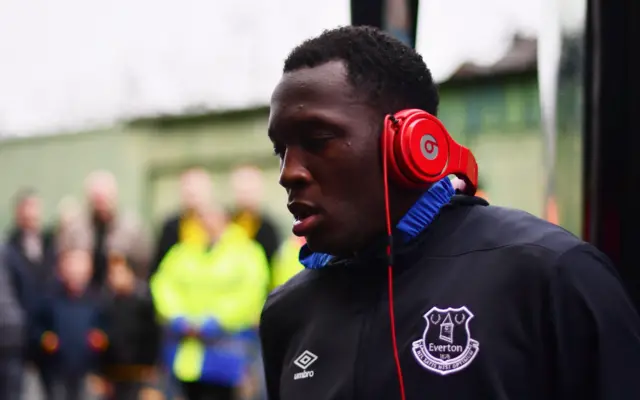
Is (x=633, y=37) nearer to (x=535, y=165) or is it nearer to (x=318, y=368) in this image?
(x=318, y=368)

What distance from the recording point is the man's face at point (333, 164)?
4.61ft

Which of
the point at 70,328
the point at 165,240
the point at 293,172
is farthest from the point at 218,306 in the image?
the point at 293,172

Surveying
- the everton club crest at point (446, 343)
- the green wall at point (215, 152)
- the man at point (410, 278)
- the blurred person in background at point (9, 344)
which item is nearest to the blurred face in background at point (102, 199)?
the blurred person in background at point (9, 344)

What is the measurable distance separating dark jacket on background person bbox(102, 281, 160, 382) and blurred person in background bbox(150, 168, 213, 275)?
0.72 feet

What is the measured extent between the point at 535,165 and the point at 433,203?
728 centimetres

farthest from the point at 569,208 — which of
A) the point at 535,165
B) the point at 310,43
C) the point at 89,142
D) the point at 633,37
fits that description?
the point at 89,142

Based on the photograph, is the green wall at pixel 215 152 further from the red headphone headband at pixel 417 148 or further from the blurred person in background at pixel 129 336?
the red headphone headband at pixel 417 148

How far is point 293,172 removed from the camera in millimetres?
1414

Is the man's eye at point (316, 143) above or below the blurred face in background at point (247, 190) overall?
above

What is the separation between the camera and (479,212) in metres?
1.45

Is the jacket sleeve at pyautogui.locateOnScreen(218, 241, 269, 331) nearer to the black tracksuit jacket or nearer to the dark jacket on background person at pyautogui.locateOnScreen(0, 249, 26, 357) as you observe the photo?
the dark jacket on background person at pyautogui.locateOnScreen(0, 249, 26, 357)

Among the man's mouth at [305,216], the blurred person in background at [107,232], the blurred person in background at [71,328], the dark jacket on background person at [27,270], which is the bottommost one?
the blurred person in background at [71,328]

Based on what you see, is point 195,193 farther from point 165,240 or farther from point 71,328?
point 71,328

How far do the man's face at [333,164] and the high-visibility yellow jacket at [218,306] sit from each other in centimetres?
344
